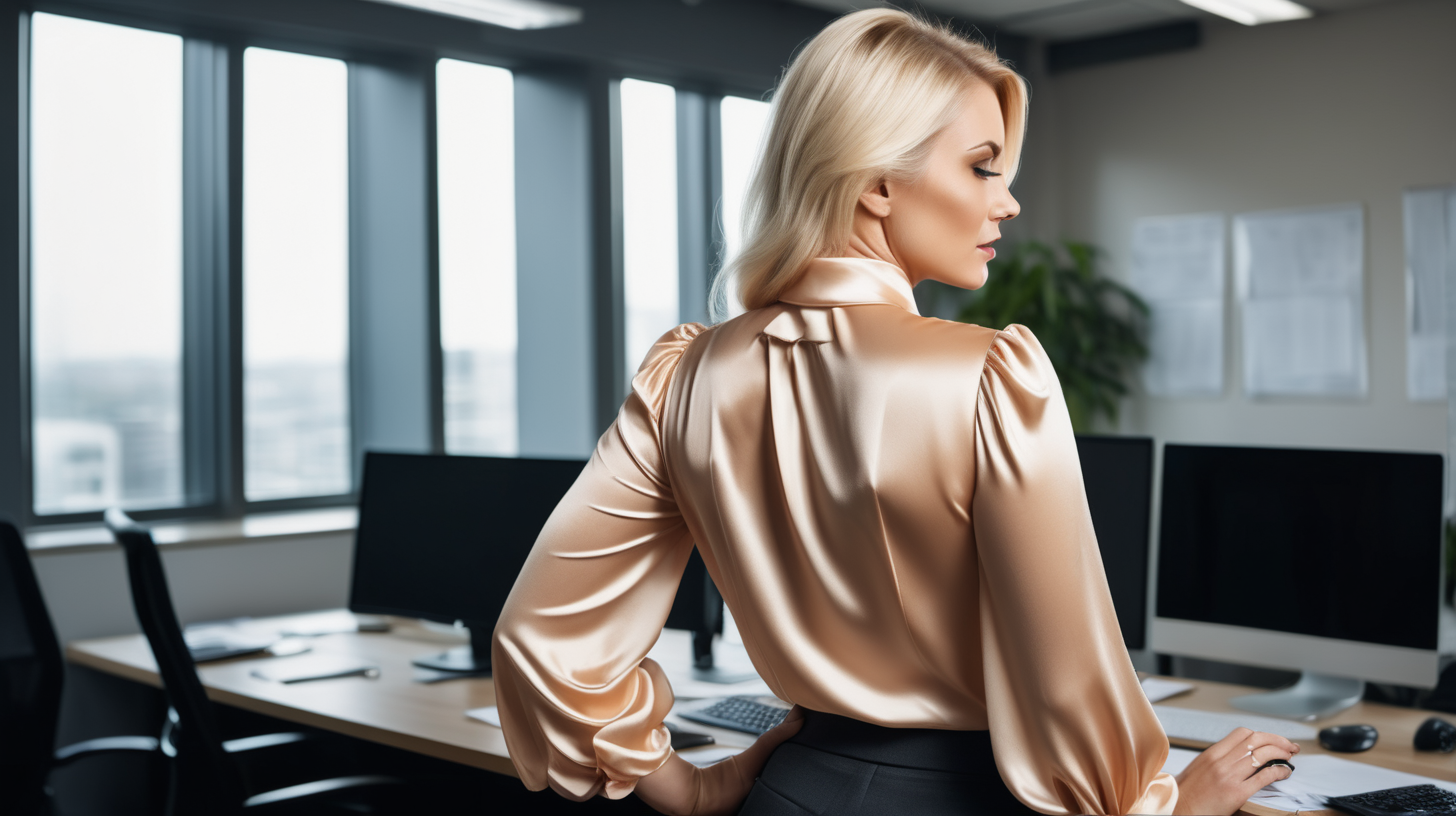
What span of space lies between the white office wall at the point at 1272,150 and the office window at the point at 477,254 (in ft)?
8.15

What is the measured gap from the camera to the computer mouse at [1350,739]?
6.23 feet

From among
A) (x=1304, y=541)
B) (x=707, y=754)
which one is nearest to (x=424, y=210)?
(x=707, y=754)

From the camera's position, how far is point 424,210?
13.7 ft

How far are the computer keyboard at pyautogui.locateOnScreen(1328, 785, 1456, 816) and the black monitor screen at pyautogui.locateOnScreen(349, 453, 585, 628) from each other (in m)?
1.47

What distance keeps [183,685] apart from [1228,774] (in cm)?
178

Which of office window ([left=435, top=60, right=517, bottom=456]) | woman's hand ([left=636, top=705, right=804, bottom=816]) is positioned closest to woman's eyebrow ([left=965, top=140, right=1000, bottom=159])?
woman's hand ([left=636, top=705, right=804, bottom=816])

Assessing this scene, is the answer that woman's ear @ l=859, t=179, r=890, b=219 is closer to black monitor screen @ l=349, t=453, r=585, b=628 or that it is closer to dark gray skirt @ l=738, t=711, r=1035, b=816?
dark gray skirt @ l=738, t=711, r=1035, b=816

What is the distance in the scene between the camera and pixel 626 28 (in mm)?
4457

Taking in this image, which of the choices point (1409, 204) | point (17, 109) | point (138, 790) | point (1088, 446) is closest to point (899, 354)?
point (1088, 446)

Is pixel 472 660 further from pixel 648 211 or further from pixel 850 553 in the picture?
pixel 648 211

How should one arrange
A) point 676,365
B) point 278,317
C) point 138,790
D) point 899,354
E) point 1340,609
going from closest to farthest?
point 899,354, point 676,365, point 1340,609, point 138,790, point 278,317

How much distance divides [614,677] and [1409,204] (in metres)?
4.58

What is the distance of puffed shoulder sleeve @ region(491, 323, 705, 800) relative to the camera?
1.15 metres

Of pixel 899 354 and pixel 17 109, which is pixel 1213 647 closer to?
pixel 899 354
